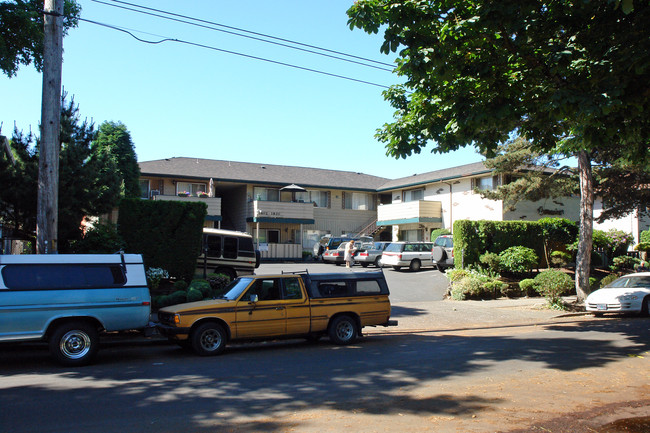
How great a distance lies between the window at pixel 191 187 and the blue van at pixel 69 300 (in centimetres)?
2890

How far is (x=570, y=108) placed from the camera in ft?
29.4

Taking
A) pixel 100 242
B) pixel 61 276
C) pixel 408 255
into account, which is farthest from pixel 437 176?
pixel 61 276

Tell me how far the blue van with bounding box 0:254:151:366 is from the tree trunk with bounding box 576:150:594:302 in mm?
16209

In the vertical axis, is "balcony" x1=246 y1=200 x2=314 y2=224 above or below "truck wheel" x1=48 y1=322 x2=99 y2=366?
above

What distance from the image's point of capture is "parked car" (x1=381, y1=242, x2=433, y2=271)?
28344mm

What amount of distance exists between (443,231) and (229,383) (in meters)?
29.2

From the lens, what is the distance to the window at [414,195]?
41062 millimetres

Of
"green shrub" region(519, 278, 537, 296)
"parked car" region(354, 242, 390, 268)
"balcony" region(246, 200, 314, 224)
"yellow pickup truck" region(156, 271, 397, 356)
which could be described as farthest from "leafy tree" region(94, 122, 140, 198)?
"green shrub" region(519, 278, 537, 296)

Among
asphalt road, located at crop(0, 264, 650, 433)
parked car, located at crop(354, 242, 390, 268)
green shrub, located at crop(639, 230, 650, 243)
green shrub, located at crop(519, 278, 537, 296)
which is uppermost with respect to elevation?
green shrub, located at crop(639, 230, 650, 243)

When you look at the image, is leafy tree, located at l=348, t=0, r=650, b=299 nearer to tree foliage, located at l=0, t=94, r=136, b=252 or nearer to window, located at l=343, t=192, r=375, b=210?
tree foliage, located at l=0, t=94, r=136, b=252

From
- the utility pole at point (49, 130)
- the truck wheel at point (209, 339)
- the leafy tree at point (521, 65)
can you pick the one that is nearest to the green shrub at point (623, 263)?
the leafy tree at point (521, 65)

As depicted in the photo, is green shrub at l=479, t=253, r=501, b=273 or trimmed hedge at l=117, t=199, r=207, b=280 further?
green shrub at l=479, t=253, r=501, b=273

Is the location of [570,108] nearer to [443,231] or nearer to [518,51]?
[518,51]

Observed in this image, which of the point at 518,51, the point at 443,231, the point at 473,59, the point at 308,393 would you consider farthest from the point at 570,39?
the point at 443,231
